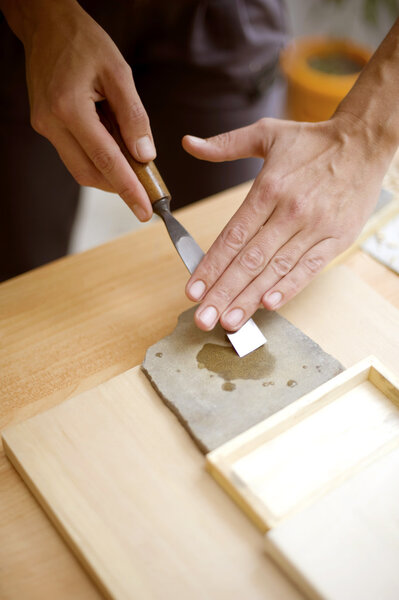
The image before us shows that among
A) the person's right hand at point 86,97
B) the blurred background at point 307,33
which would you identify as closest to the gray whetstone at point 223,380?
the person's right hand at point 86,97

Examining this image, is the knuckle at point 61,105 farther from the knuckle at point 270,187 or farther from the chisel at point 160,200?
the knuckle at point 270,187

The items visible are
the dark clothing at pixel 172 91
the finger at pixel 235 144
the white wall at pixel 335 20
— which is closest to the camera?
the finger at pixel 235 144

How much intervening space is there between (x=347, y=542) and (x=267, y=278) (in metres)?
0.41

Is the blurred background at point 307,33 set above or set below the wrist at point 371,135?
below

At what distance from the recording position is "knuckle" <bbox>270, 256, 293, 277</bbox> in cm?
90

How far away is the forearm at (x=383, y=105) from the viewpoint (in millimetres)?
967

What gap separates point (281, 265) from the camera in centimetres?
90

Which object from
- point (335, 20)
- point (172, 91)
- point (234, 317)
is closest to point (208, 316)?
point (234, 317)

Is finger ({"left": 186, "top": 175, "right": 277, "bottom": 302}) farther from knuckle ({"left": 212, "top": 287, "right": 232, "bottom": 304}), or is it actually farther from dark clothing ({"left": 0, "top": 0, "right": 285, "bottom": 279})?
dark clothing ({"left": 0, "top": 0, "right": 285, "bottom": 279})

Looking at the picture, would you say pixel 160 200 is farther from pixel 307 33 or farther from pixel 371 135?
pixel 307 33

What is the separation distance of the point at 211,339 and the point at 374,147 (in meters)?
0.45

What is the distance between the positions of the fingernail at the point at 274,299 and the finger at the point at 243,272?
0.02 metres

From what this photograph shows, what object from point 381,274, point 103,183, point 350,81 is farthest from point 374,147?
point 350,81

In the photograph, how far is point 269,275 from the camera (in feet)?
2.92
